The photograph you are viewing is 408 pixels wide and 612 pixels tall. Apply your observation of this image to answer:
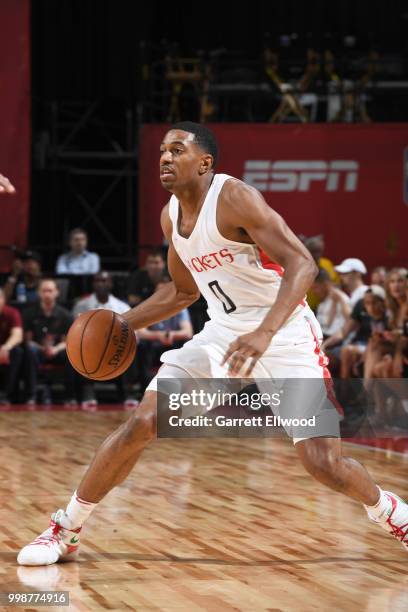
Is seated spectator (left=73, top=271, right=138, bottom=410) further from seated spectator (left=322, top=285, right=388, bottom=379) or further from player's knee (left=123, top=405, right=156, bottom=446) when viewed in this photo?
player's knee (left=123, top=405, right=156, bottom=446)

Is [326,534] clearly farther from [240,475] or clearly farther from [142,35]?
[142,35]

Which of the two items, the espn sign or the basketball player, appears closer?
the basketball player

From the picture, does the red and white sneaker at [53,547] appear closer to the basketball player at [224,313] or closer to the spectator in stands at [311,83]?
the basketball player at [224,313]

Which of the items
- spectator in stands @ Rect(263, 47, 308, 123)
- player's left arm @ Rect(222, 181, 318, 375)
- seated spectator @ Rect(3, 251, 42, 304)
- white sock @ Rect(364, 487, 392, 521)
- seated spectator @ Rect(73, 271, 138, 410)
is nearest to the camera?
player's left arm @ Rect(222, 181, 318, 375)

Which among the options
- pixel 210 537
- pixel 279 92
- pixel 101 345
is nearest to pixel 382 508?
pixel 210 537

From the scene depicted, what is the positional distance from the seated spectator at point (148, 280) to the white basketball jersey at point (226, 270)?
6.51 meters

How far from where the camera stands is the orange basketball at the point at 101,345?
4172mm

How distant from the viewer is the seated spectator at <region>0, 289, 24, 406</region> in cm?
1025

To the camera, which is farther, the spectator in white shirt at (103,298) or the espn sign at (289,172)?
the espn sign at (289,172)

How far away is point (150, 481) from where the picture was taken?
6133 mm

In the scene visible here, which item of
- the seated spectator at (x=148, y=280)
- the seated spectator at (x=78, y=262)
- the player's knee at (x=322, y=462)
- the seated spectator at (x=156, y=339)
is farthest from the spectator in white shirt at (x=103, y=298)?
the player's knee at (x=322, y=462)

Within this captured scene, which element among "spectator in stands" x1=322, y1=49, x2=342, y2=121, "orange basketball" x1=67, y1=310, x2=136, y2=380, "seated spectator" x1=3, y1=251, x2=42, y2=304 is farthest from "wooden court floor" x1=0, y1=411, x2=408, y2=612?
"spectator in stands" x1=322, y1=49, x2=342, y2=121

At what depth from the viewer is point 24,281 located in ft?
36.8

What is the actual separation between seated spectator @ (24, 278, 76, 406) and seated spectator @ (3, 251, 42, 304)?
49 cm
